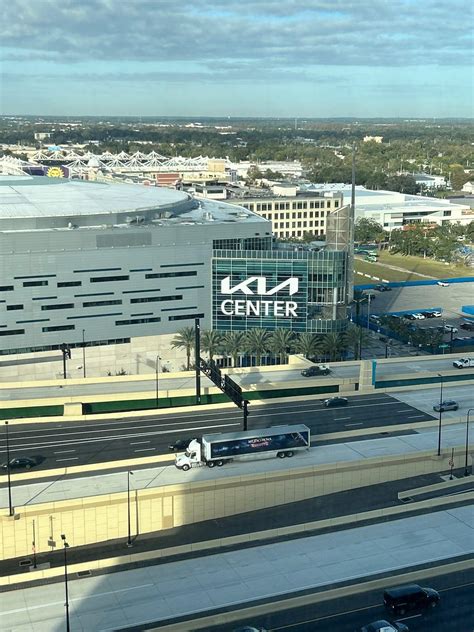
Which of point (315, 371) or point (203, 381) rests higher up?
point (315, 371)

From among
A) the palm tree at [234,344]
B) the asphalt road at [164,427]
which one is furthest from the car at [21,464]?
the palm tree at [234,344]

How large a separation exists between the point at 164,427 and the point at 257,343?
66.4 feet

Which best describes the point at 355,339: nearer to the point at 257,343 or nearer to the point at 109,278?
the point at 257,343

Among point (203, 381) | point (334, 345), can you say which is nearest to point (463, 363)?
point (334, 345)

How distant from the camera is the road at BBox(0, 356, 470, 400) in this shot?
5441 centimetres

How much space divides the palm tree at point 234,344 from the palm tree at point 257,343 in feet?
1.63

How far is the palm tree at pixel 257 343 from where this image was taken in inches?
2657

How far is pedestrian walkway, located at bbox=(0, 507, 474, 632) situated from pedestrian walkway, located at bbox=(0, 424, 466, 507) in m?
5.31

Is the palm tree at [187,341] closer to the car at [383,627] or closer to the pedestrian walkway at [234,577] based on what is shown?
the pedestrian walkway at [234,577]

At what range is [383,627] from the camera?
29203mm

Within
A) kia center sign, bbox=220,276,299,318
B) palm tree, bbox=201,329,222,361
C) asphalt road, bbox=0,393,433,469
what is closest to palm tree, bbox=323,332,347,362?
kia center sign, bbox=220,276,299,318

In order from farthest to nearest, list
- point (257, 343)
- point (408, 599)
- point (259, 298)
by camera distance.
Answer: point (259, 298), point (257, 343), point (408, 599)

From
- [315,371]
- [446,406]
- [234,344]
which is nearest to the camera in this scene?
[446,406]

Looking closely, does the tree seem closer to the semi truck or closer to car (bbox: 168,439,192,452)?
the semi truck
